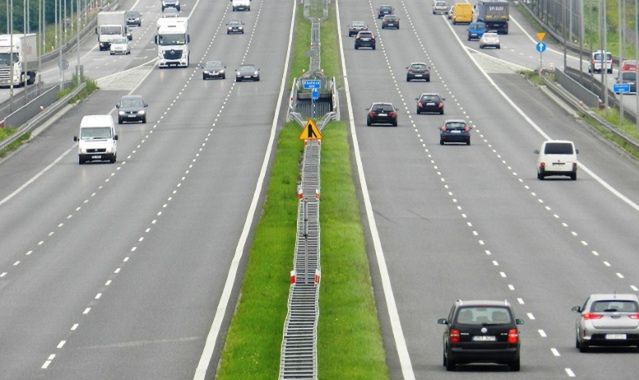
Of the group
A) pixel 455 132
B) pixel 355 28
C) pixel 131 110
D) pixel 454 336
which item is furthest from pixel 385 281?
pixel 355 28

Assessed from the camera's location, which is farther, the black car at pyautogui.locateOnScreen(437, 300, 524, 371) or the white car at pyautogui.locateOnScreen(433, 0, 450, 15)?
the white car at pyautogui.locateOnScreen(433, 0, 450, 15)

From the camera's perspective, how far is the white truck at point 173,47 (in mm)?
139000

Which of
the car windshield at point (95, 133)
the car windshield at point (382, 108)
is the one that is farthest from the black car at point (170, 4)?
the car windshield at point (95, 133)

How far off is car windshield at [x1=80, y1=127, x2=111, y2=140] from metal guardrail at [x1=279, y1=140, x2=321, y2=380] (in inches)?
904

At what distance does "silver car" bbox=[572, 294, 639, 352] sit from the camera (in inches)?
1569

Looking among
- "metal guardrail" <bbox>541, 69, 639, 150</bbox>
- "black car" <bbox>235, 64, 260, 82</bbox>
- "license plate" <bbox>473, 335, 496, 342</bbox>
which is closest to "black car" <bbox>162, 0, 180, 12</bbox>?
"black car" <bbox>235, 64, 260, 82</bbox>

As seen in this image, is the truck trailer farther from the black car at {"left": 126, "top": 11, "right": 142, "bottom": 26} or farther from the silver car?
the silver car

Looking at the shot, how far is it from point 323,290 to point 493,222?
55.5 ft

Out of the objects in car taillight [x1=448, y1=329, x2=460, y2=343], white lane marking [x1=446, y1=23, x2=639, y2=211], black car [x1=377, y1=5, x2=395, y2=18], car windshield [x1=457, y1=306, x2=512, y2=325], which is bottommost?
white lane marking [x1=446, y1=23, x2=639, y2=211]

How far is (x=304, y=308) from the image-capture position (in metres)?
44.2

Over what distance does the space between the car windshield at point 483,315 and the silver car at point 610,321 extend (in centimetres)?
294

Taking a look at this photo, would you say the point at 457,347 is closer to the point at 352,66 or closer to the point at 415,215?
the point at 415,215

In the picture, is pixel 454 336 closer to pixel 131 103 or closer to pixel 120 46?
pixel 131 103

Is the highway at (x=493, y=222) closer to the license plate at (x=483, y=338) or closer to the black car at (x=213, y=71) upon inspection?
the license plate at (x=483, y=338)
